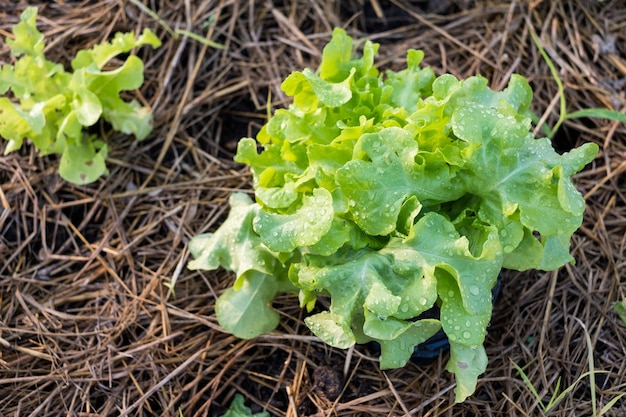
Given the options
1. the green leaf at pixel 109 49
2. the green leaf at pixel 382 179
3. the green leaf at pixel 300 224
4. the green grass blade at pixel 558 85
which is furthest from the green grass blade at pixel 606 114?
the green leaf at pixel 109 49

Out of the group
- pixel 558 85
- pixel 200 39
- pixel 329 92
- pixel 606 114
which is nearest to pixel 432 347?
pixel 329 92

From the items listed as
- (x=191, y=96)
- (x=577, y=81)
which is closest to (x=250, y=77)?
(x=191, y=96)

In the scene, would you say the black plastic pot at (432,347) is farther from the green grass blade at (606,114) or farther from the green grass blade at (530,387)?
the green grass blade at (606,114)

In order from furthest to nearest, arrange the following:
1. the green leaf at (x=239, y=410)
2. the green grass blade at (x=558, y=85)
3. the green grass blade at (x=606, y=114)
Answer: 1. the green grass blade at (x=558, y=85)
2. the green grass blade at (x=606, y=114)
3. the green leaf at (x=239, y=410)

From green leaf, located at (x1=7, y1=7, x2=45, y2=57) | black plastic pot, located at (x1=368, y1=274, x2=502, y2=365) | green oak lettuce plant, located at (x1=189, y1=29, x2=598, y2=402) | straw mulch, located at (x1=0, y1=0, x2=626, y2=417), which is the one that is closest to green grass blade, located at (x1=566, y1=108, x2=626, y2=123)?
straw mulch, located at (x1=0, y1=0, x2=626, y2=417)

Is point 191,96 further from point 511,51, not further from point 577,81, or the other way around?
point 577,81

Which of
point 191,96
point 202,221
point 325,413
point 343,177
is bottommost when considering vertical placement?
point 325,413

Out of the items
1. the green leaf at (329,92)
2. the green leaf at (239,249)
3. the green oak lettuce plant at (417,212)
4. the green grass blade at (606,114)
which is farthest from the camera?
the green grass blade at (606,114)
